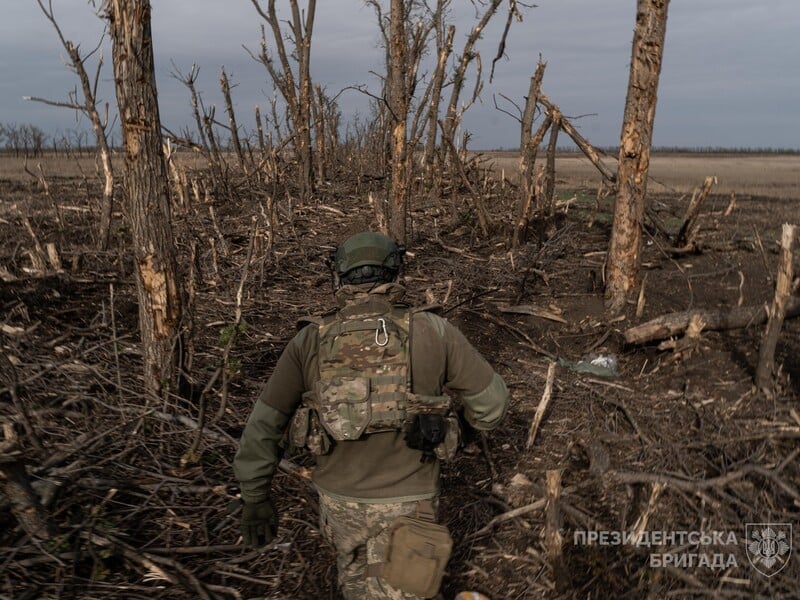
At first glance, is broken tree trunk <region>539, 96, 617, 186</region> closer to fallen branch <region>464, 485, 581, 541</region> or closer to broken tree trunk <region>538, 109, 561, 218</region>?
broken tree trunk <region>538, 109, 561, 218</region>

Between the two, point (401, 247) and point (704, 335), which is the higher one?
point (401, 247)

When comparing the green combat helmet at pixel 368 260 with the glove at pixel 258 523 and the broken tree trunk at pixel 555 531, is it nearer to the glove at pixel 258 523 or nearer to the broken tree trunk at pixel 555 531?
the glove at pixel 258 523

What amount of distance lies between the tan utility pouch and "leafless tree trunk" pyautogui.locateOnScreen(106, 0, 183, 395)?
2.75 m

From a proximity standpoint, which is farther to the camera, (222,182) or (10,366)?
(222,182)

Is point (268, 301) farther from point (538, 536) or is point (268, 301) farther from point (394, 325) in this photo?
point (394, 325)

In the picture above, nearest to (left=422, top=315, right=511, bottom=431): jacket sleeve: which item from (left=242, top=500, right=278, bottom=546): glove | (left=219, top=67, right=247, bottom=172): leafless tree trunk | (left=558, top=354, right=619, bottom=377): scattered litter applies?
(left=242, top=500, right=278, bottom=546): glove

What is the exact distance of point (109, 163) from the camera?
928 cm

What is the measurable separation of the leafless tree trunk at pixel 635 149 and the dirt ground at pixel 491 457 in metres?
0.46

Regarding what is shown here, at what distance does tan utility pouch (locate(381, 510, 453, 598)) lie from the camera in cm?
216

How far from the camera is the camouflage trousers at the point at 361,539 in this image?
2.35 m

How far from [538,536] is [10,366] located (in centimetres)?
324

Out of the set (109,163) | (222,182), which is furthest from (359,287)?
(222,182)

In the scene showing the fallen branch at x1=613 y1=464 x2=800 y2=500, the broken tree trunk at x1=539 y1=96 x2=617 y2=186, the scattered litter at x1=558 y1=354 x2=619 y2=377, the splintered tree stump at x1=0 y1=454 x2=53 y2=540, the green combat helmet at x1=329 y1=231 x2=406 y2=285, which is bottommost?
the fallen branch at x1=613 y1=464 x2=800 y2=500

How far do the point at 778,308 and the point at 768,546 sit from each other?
212 centimetres
